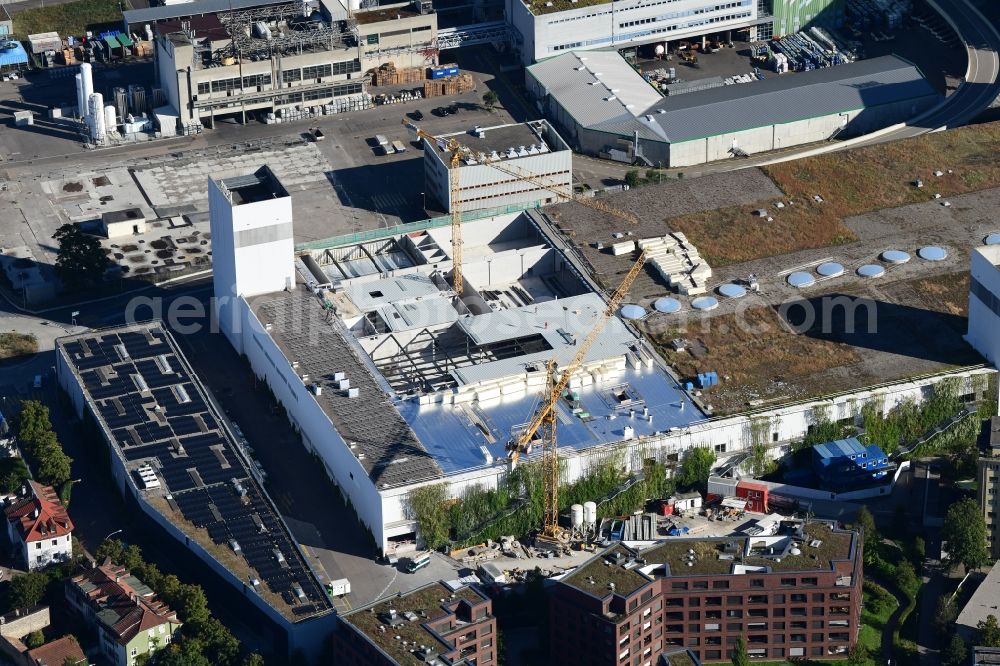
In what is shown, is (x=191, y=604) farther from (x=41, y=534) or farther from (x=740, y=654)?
(x=740, y=654)

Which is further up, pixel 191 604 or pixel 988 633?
pixel 191 604

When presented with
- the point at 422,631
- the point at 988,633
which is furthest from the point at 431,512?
the point at 988,633

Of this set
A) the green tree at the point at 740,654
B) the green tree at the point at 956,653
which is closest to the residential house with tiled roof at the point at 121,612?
the green tree at the point at 740,654

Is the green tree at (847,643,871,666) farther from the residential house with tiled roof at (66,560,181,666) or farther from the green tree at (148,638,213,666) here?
the residential house with tiled roof at (66,560,181,666)

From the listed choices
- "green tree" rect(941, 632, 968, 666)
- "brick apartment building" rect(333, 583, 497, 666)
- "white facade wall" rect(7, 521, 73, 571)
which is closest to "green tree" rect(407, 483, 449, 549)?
"brick apartment building" rect(333, 583, 497, 666)

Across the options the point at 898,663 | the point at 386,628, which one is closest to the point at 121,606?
the point at 386,628

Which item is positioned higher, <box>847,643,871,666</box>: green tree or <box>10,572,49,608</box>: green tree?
<box>10,572,49,608</box>: green tree

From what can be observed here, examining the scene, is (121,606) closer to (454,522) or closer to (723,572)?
(454,522)
